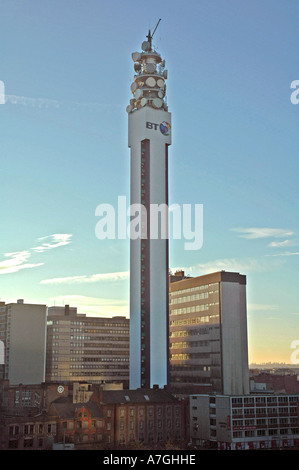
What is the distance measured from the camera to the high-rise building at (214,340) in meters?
180

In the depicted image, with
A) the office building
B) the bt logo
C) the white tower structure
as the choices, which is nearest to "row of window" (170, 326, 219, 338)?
the white tower structure

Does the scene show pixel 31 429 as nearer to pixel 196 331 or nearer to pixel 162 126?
pixel 196 331

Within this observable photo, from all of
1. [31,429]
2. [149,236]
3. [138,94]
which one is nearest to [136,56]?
[138,94]

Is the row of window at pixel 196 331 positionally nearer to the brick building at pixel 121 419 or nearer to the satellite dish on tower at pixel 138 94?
the brick building at pixel 121 419

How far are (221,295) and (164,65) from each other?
253 feet

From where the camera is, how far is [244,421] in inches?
5571

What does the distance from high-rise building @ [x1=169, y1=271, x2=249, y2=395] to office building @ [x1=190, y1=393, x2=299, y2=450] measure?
28.9 meters

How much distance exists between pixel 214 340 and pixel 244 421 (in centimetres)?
4261

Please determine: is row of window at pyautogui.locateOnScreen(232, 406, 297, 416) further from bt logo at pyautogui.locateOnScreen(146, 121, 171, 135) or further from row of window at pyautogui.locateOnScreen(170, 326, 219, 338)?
bt logo at pyautogui.locateOnScreen(146, 121, 171, 135)

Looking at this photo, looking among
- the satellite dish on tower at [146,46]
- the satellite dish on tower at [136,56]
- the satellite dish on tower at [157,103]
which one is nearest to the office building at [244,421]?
the satellite dish on tower at [157,103]

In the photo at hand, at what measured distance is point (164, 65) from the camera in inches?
7608

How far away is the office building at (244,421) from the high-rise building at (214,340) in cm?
2888
